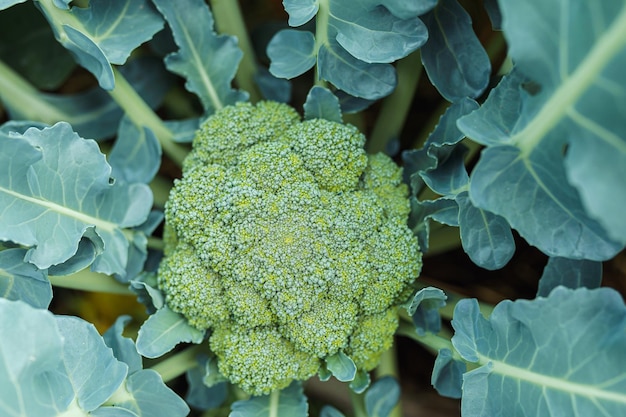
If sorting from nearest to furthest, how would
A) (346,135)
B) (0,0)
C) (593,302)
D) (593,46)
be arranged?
(593,46), (593,302), (0,0), (346,135)

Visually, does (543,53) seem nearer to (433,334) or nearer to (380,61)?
(380,61)

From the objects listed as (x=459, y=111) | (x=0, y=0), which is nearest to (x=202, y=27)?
(x=0, y=0)

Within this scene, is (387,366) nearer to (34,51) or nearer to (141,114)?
(141,114)

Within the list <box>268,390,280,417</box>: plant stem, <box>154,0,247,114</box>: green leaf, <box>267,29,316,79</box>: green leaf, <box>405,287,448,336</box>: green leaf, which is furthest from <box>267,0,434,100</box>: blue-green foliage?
<box>268,390,280,417</box>: plant stem

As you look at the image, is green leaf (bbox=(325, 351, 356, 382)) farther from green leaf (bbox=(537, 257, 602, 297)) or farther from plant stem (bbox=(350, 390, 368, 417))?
green leaf (bbox=(537, 257, 602, 297))

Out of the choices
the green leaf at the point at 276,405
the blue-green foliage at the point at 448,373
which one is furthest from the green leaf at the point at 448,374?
the green leaf at the point at 276,405

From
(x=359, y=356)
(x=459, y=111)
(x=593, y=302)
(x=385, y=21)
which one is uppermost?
(x=385, y=21)

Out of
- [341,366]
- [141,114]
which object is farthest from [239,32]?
[341,366]
